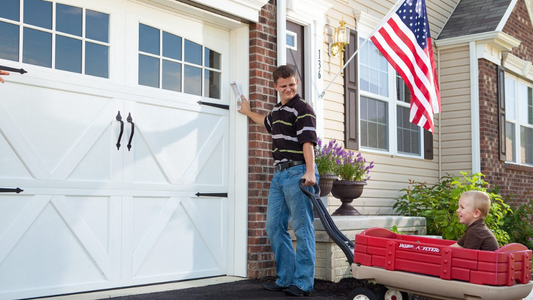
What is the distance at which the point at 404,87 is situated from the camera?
9.80 meters

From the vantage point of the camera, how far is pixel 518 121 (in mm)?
12055

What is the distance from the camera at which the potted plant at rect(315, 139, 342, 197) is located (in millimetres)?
6887

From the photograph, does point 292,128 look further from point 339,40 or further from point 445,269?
point 339,40

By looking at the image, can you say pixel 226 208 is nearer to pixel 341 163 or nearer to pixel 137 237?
pixel 137 237

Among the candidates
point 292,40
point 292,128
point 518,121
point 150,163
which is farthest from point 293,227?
point 518,121

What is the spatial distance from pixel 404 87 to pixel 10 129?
22.6 ft

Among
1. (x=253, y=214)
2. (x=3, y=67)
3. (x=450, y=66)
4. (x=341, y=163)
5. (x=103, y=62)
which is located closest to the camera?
(x=3, y=67)

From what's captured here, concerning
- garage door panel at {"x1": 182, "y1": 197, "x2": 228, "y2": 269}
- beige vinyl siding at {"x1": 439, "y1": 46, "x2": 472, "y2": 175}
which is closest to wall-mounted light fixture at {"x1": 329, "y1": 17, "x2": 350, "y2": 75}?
garage door panel at {"x1": 182, "y1": 197, "x2": 228, "y2": 269}

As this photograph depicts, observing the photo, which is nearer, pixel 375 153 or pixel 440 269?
pixel 440 269

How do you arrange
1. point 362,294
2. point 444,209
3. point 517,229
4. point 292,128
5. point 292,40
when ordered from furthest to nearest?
1. point 517,229
2. point 444,209
3. point 292,40
4. point 292,128
5. point 362,294

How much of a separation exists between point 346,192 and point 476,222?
335cm

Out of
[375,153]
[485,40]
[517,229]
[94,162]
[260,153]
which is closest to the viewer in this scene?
[94,162]

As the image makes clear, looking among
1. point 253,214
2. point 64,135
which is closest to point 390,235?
point 253,214

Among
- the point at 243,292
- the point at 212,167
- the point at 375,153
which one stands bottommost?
the point at 243,292
